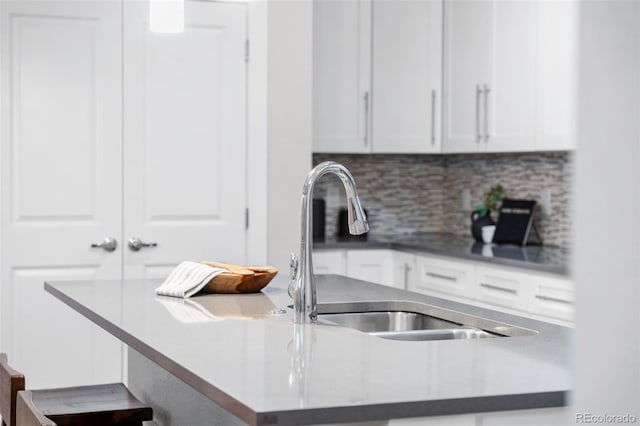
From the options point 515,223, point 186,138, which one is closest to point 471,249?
point 515,223

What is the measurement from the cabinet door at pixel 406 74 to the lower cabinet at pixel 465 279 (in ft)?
2.08

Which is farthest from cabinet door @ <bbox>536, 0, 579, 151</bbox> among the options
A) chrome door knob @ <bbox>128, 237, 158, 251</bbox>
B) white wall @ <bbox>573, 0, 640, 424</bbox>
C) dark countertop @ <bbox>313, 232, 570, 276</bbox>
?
white wall @ <bbox>573, 0, 640, 424</bbox>

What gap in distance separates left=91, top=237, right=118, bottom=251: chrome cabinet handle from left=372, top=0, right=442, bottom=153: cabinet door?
5.09 ft

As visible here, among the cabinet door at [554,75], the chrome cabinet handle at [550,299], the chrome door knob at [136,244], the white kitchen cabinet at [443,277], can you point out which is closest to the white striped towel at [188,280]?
the chrome door knob at [136,244]

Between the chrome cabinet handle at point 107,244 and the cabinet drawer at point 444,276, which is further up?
the chrome cabinet handle at point 107,244

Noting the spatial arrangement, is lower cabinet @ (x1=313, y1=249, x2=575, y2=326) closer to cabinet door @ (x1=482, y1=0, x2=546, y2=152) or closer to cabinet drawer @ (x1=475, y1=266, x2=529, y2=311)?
cabinet drawer @ (x1=475, y1=266, x2=529, y2=311)

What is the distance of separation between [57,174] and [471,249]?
2011mm

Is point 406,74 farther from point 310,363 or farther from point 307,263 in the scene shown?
point 310,363

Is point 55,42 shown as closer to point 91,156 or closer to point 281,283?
point 91,156

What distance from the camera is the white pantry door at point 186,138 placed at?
4238 mm

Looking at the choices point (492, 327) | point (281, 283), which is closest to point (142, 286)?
point (281, 283)

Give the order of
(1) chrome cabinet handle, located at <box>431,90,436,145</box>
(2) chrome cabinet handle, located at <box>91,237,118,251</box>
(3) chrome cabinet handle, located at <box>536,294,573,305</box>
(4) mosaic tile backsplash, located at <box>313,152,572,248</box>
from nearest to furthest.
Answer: (3) chrome cabinet handle, located at <box>536,294,573,305</box>, (2) chrome cabinet handle, located at <box>91,237,118,251</box>, (1) chrome cabinet handle, located at <box>431,90,436,145</box>, (4) mosaic tile backsplash, located at <box>313,152,572,248</box>

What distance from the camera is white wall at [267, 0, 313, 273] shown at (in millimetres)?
4320

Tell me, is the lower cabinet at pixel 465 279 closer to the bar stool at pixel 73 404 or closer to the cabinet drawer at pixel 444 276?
the cabinet drawer at pixel 444 276
